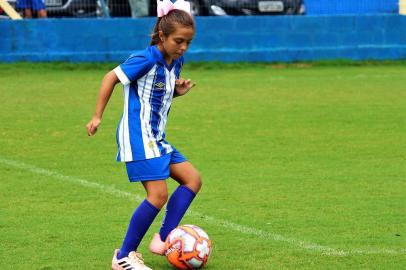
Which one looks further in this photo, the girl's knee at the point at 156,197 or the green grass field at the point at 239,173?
the green grass field at the point at 239,173

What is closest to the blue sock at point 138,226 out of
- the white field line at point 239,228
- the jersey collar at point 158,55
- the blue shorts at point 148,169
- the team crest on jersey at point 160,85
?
the blue shorts at point 148,169

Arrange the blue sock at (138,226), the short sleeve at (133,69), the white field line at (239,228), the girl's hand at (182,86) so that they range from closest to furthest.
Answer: the short sleeve at (133,69), the blue sock at (138,226), the girl's hand at (182,86), the white field line at (239,228)

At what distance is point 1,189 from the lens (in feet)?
28.7

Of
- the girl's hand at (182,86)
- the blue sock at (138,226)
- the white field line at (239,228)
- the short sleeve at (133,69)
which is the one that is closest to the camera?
the short sleeve at (133,69)

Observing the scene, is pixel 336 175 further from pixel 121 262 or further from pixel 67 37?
pixel 67 37

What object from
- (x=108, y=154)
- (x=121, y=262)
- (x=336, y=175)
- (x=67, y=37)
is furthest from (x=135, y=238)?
(x=67, y=37)

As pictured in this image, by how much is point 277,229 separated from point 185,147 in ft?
12.6

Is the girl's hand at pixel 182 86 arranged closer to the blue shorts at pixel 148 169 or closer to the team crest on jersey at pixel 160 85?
the team crest on jersey at pixel 160 85

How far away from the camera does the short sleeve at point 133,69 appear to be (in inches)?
235

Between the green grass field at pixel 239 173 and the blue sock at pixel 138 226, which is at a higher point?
the blue sock at pixel 138 226

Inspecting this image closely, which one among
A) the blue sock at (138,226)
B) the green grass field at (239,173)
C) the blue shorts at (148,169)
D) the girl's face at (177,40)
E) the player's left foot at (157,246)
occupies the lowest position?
the green grass field at (239,173)

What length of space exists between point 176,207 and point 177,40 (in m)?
1.06

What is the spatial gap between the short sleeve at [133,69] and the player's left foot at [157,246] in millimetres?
1054

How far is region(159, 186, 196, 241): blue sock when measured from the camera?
631 centimetres
